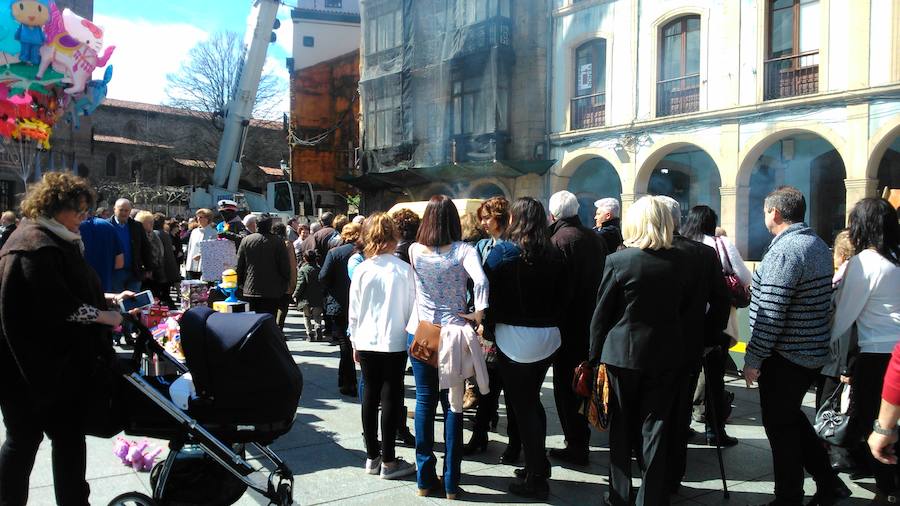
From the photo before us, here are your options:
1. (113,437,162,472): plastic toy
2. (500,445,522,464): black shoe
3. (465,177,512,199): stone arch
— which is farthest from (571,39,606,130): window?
(113,437,162,472): plastic toy

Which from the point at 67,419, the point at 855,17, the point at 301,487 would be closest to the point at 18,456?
the point at 67,419

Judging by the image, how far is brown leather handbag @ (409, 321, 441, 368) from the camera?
418cm

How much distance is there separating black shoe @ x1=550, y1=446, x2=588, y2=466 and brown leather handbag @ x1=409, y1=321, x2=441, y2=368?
1404 mm

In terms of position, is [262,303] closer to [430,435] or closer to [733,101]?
[430,435]

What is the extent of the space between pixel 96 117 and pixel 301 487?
58783 mm

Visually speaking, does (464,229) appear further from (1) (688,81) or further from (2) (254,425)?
(1) (688,81)

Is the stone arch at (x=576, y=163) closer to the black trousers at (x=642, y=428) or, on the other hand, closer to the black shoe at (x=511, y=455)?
the black shoe at (x=511, y=455)

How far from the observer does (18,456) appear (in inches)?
127

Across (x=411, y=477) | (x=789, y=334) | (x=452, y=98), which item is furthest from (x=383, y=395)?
(x=452, y=98)

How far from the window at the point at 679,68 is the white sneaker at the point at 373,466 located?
45.6 ft

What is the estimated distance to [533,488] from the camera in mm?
4180

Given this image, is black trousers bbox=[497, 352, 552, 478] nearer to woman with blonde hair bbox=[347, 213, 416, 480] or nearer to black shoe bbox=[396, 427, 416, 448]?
woman with blonde hair bbox=[347, 213, 416, 480]

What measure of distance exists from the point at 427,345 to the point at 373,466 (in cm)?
107

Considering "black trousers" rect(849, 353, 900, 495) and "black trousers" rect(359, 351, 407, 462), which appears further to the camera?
"black trousers" rect(359, 351, 407, 462)
